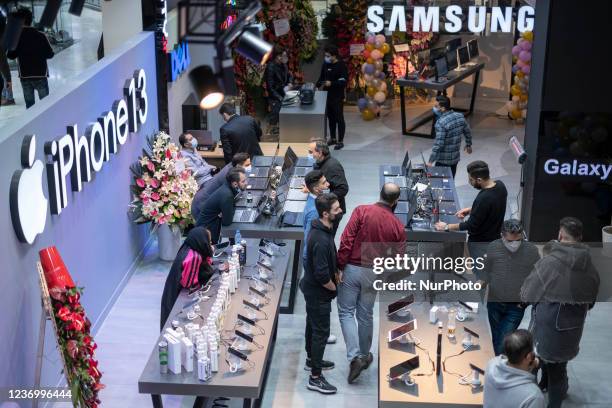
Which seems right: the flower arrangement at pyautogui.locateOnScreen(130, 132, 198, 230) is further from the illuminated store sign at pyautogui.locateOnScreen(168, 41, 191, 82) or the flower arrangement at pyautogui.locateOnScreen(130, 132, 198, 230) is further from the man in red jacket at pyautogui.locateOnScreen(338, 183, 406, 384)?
the man in red jacket at pyautogui.locateOnScreen(338, 183, 406, 384)

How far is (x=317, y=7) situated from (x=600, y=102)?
8.82 meters

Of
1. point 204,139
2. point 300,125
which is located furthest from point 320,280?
point 300,125

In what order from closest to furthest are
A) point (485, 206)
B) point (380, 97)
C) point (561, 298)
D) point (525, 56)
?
point (561, 298)
point (485, 206)
point (525, 56)
point (380, 97)

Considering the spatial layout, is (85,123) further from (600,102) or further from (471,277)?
(600,102)

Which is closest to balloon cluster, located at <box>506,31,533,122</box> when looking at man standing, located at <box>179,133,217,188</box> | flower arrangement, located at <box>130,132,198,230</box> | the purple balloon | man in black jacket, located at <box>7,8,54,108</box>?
the purple balloon

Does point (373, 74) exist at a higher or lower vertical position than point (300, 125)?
higher

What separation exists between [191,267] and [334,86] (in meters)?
7.13

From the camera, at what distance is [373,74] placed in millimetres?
15094

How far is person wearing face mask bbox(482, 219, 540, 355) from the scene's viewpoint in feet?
23.2

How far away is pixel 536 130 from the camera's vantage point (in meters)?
9.81

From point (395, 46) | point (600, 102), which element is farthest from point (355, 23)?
point (600, 102)

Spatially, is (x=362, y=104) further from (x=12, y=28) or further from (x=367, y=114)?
(x=12, y=28)

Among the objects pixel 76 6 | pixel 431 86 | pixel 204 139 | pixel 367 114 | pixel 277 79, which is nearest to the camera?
pixel 76 6

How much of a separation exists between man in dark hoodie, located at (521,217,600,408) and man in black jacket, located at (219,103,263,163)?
4.82 meters
